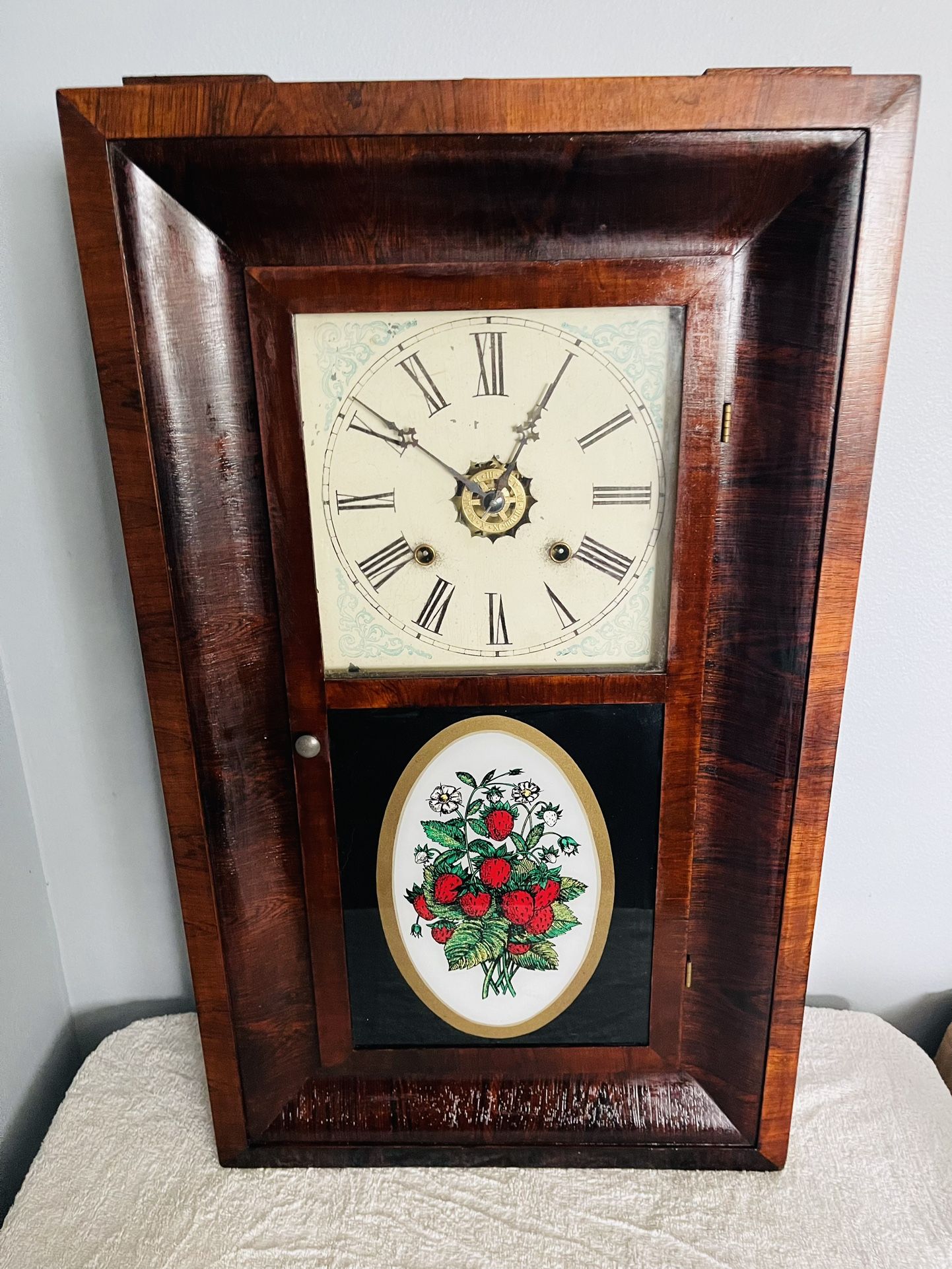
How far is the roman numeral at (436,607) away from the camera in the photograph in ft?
2.76

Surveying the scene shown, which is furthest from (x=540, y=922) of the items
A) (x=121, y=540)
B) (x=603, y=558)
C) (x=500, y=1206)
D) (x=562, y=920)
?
(x=121, y=540)

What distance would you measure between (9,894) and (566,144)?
1085 millimetres

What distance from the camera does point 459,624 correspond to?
851mm

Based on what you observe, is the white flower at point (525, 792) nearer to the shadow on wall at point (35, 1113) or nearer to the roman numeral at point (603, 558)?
the roman numeral at point (603, 558)

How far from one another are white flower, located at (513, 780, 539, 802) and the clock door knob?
214 mm

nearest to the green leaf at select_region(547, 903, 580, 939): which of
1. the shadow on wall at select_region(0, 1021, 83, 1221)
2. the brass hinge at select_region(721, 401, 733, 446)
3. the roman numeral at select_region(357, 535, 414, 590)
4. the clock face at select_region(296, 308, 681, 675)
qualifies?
the clock face at select_region(296, 308, 681, 675)

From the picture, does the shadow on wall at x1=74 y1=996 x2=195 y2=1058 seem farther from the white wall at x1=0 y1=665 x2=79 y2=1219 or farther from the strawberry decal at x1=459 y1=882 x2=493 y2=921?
the strawberry decal at x1=459 y1=882 x2=493 y2=921

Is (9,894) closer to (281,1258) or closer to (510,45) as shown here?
(281,1258)

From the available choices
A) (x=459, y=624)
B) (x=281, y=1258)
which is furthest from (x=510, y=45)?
Answer: (x=281, y=1258)

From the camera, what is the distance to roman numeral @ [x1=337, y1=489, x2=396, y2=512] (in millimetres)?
817

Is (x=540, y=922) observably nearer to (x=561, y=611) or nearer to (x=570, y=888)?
(x=570, y=888)

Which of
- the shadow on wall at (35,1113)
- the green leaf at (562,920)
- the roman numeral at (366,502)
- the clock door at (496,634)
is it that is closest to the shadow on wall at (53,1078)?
the shadow on wall at (35,1113)

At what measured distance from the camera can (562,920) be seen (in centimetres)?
93

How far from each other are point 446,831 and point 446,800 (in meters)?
0.04
